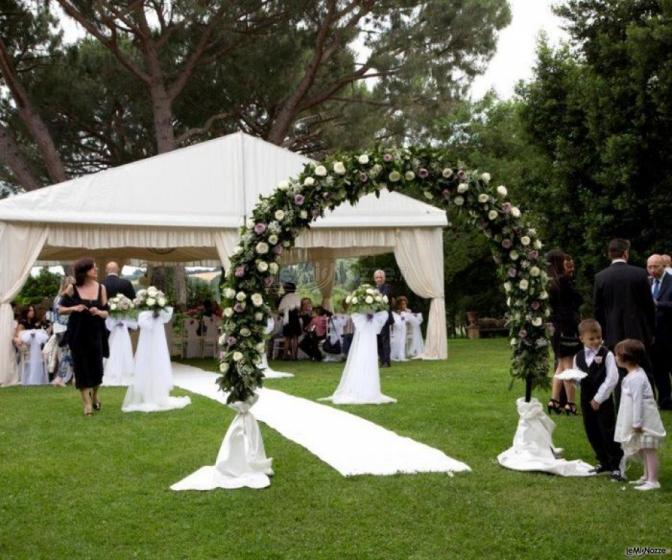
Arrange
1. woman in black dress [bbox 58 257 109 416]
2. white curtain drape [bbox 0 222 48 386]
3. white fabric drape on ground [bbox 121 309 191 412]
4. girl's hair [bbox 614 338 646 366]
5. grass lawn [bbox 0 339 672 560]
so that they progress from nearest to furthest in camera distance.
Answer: grass lawn [bbox 0 339 672 560] → girl's hair [bbox 614 338 646 366] → woman in black dress [bbox 58 257 109 416] → white fabric drape on ground [bbox 121 309 191 412] → white curtain drape [bbox 0 222 48 386]

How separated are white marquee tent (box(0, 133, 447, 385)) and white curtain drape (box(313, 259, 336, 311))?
14.8 ft

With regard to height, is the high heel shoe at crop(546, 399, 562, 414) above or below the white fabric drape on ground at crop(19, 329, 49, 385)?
below

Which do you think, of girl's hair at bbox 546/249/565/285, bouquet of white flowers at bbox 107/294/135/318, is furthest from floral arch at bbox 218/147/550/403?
bouquet of white flowers at bbox 107/294/135/318

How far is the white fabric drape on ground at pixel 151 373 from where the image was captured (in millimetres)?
9914

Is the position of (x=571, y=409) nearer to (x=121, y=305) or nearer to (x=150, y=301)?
(x=150, y=301)

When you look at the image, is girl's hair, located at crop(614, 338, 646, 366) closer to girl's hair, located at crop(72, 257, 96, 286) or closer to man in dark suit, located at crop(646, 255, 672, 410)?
man in dark suit, located at crop(646, 255, 672, 410)

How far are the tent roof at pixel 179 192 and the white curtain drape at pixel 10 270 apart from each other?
0.28 metres

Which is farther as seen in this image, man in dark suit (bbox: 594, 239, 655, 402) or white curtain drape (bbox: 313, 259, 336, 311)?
white curtain drape (bbox: 313, 259, 336, 311)

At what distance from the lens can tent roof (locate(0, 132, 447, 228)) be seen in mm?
13578

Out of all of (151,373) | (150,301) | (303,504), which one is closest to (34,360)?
(150,301)

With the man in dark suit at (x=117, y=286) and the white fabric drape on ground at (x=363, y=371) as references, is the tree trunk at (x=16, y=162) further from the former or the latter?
the white fabric drape on ground at (x=363, y=371)

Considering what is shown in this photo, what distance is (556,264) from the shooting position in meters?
8.72

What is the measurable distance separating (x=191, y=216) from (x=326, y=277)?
7.13m

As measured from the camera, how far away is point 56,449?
748 cm
